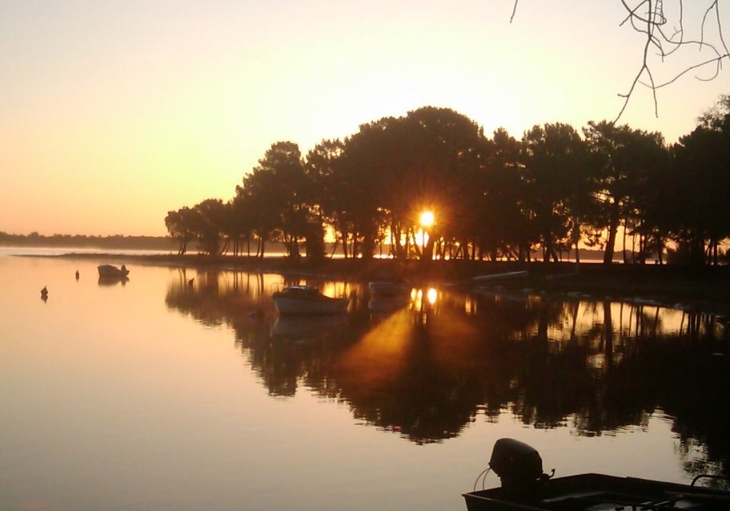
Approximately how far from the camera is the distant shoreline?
7100 centimetres

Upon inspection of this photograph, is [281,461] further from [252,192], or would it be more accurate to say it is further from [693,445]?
[252,192]

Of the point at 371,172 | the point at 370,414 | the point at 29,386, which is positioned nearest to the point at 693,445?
the point at 370,414

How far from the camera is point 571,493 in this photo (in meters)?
12.5

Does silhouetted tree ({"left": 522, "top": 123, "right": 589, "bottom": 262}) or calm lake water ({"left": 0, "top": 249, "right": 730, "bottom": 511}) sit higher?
silhouetted tree ({"left": 522, "top": 123, "right": 589, "bottom": 262})

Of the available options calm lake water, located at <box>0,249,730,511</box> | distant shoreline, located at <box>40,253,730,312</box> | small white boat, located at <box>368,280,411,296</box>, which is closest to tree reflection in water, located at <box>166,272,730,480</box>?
calm lake water, located at <box>0,249,730,511</box>

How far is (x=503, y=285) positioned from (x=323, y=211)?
37669mm

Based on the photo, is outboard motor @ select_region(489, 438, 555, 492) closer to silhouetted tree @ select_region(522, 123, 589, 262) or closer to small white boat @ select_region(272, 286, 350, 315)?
small white boat @ select_region(272, 286, 350, 315)

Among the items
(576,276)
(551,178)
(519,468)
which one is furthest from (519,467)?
(551,178)

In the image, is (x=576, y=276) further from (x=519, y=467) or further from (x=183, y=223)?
(x=183, y=223)

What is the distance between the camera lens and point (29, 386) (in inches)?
1031

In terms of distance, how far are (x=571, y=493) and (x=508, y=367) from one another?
19475 millimetres

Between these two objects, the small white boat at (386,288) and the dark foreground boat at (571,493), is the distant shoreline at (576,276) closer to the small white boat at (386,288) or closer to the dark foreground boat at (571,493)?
the small white boat at (386,288)

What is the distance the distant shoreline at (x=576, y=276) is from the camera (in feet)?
233

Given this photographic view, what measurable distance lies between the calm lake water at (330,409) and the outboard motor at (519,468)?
275 cm
